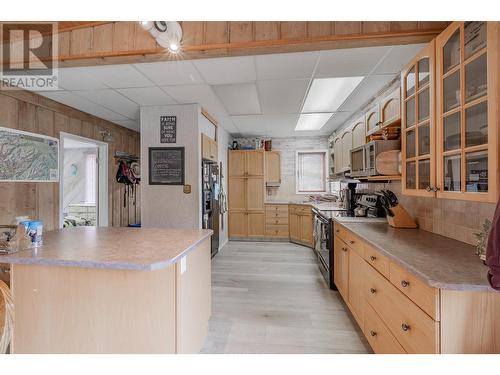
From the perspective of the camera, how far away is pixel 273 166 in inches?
213

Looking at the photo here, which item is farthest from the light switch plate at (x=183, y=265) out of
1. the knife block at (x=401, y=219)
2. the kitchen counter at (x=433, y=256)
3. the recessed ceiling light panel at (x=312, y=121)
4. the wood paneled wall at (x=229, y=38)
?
the recessed ceiling light panel at (x=312, y=121)

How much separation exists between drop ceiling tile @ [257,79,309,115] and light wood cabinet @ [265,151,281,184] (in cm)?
180

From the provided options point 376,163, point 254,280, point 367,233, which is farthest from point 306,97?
point 254,280

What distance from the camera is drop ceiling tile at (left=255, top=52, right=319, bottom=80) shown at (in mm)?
1978

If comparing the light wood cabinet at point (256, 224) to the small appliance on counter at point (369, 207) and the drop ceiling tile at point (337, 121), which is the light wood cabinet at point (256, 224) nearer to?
the drop ceiling tile at point (337, 121)

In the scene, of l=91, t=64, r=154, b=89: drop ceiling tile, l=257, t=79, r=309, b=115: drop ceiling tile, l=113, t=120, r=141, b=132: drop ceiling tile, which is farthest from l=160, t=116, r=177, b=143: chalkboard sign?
l=257, t=79, r=309, b=115: drop ceiling tile

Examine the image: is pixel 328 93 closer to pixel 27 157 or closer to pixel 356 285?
pixel 356 285

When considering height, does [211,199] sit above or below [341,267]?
above

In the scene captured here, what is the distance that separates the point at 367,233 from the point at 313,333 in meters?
0.94

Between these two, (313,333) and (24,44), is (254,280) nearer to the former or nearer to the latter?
(313,333)

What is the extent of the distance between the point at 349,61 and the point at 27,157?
11.3 feet

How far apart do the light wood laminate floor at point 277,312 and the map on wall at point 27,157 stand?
2.40 m

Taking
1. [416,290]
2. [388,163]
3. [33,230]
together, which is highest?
[388,163]

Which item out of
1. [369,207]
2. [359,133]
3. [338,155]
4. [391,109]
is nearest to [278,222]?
[338,155]
